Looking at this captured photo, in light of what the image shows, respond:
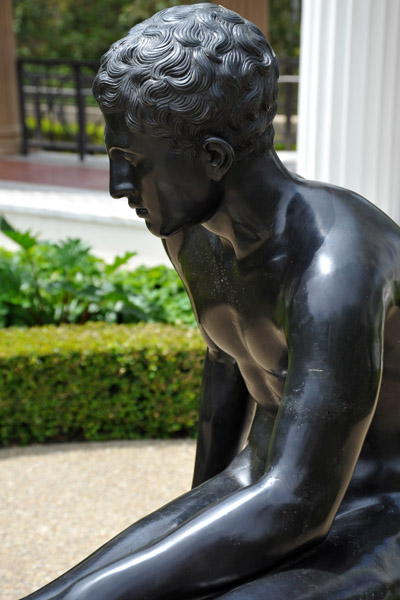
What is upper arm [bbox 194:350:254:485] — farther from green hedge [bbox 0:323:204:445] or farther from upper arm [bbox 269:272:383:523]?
green hedge [bbox 0:323:204:445]

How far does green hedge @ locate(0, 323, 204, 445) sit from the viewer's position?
191 inches

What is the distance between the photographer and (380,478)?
167 centimetres

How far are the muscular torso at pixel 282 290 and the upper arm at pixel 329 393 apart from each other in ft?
0.13

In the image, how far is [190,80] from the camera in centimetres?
134

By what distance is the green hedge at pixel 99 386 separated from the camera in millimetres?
4844

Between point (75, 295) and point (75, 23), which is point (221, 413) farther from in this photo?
point (75, 23)

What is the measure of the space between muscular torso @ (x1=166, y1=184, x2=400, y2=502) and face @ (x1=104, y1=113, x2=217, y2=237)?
176mm

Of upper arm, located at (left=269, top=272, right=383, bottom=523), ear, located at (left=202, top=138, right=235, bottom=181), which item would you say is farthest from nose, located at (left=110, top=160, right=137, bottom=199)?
upper arm, located at (left=269, top=272, right=383, bottom=523)

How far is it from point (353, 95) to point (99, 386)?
224 centimetres

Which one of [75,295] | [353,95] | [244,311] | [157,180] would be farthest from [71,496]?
[157,180]

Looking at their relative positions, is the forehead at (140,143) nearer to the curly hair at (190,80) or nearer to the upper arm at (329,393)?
the curly hair at (190,80)

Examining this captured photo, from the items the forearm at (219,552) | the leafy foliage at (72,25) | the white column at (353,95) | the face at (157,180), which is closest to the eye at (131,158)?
the face at (157,180)

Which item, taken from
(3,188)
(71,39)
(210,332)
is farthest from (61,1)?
(210,332)

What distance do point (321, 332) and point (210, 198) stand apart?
316 millimetres
